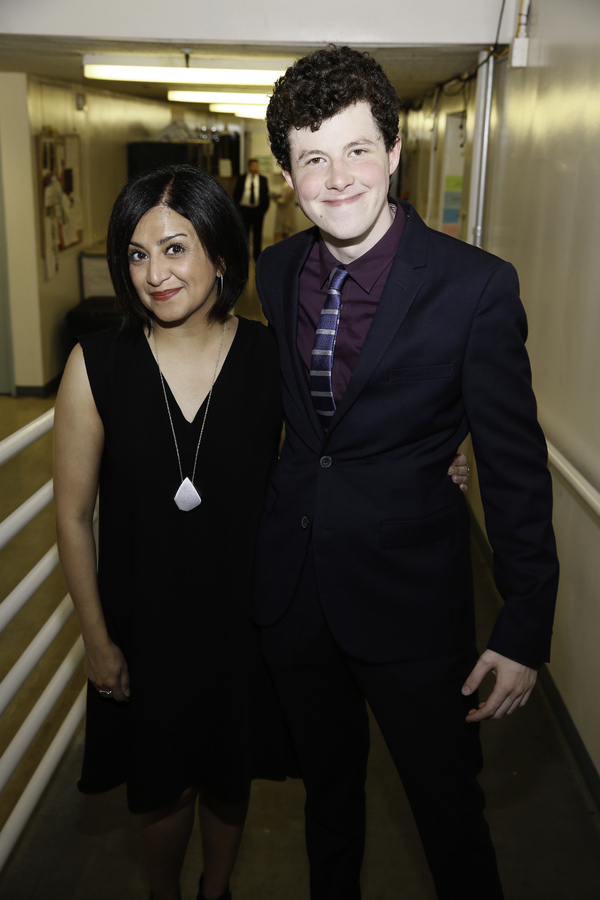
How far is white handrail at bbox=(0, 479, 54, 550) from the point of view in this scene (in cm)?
187

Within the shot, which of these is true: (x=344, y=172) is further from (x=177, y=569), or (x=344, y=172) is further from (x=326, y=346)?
(x=177, y=569)

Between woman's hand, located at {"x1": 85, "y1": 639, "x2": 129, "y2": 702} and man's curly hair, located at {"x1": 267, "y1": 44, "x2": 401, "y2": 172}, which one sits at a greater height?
man's curly hair, located at {"x1": 267, "y1": 44, "x2": 401, "y2": 172}

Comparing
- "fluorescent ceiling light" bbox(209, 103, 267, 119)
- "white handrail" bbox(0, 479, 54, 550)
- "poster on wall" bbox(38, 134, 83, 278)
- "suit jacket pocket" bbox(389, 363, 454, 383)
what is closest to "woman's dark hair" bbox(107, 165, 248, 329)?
"suit jacket pocket" bbox(389, 363, 454, 383)

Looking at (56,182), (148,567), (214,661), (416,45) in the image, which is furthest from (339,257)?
(56,182)

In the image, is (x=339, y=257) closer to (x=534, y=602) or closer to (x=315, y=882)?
(x=534, y=602)

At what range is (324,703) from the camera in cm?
181

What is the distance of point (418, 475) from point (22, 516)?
1.00 m

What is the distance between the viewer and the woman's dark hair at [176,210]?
5.32 ft

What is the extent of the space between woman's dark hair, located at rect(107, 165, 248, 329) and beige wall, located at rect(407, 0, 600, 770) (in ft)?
4.75

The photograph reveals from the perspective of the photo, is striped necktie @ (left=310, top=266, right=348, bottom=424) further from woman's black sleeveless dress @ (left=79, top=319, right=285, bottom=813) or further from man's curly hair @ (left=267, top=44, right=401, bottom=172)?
man's curly hair @ (left=267, top=44, right=401, bottom=172)

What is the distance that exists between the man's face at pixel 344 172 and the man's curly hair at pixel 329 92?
0.02 meters

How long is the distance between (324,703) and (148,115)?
11.3 m

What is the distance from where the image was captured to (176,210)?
1.62 metres

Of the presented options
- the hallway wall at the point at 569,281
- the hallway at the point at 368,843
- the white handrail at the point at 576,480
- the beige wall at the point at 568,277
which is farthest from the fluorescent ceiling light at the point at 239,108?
the hallway at the point at 368,843
